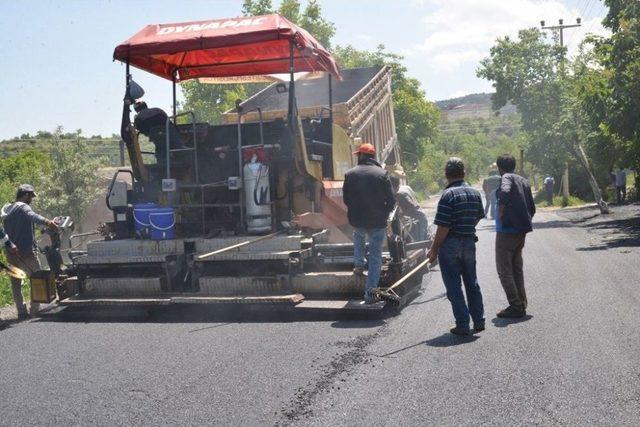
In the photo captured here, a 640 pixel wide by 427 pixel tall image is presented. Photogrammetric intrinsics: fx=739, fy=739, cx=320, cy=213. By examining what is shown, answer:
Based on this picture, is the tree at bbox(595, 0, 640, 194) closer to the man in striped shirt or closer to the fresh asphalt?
the fresh asphalt

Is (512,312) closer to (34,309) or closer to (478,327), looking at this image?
(478,327)

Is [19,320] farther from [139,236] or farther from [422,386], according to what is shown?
[422,386]

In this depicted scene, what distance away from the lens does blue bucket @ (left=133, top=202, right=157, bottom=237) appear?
8.24m

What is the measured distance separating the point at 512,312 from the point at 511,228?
80 cm

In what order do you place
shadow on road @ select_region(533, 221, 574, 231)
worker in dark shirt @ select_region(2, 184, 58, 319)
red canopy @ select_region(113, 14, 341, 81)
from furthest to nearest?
shadow on road @ select_region(533, 221, 574, 231) → worker in dark shirt @ select_region(2, 184, 58, 319) → red canopy @ select_region(113, 14, 341, 81)

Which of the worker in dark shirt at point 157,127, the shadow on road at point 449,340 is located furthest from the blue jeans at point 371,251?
the worker in dark shirt at point 157,127

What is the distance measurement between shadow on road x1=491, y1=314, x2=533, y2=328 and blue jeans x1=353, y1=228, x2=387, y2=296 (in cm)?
120

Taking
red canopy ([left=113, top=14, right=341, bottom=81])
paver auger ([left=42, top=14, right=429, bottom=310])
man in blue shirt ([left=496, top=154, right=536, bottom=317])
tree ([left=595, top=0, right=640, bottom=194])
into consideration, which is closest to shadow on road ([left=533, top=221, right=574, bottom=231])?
tree ([left=595, top=0, right=640, bottom=194])

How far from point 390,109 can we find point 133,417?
1101 centimetres

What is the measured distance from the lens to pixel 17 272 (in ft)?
26.9

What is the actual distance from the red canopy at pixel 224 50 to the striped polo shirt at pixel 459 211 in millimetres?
2570

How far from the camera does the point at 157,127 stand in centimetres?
881

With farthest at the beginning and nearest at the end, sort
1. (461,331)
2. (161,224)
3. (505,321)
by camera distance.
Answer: (161,224), (505,321), (461,331)

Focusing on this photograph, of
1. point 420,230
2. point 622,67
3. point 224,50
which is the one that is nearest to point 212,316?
point 224,50
